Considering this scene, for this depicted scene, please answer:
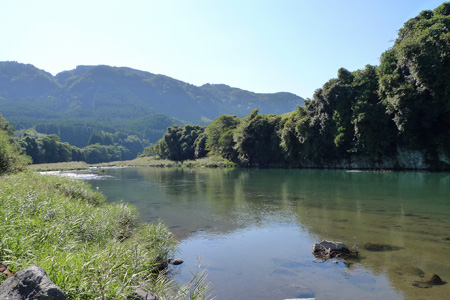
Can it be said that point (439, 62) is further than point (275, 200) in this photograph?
Yes

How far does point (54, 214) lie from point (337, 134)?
190 ft

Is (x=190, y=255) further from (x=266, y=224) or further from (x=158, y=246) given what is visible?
(x=266, y=224)

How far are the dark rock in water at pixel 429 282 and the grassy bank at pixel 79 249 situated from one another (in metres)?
6.17

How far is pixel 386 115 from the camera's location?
5131 centimetres

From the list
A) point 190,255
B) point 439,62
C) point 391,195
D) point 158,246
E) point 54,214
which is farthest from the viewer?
point 439,62

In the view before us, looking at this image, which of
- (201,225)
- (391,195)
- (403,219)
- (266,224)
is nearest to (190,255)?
(201,225)

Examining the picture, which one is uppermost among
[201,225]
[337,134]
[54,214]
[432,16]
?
[432,16]

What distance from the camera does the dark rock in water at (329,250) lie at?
34.3ft

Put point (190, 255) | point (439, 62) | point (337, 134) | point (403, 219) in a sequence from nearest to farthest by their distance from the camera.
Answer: point (190, 255)
point (403, 219)
point (439, 62)
point (337, 134)

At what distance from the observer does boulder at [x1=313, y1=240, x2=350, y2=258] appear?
10477 mm

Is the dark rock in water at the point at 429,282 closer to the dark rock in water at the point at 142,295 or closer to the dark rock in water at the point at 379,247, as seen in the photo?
the dark rock in water at the point at 379,247

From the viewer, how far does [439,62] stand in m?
40.2

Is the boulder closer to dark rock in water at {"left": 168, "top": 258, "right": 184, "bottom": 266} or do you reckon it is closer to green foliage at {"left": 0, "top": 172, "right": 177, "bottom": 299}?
dark rock in water at {"left": 168, "top": 258, "right": 184, "bottom": 266}

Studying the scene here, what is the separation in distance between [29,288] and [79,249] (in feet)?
11.6
